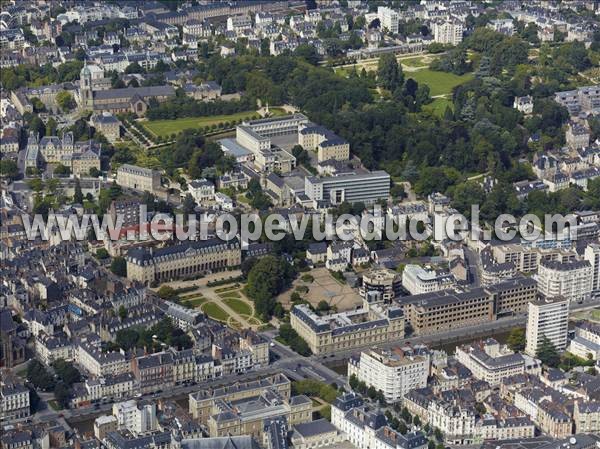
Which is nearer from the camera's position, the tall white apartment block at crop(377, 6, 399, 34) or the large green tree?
the large green tree

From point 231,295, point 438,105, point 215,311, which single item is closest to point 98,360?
point 215,311

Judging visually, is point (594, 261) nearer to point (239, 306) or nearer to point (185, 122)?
point (239, 306)

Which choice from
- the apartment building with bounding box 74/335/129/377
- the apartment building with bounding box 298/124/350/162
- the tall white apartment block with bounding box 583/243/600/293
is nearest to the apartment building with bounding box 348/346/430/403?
the apartment building with bounding box 74/335/129/377

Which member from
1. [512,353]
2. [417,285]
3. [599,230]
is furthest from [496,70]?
[512,353]

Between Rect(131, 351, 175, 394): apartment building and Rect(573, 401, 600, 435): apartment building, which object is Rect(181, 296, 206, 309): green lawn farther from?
Rect(573, 401, 600, 435): apartment building

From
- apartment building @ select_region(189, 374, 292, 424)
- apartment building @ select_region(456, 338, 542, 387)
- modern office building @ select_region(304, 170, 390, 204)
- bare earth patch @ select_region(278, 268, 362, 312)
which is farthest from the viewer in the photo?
modern office building @ select_region(304, 170, 390, 204)

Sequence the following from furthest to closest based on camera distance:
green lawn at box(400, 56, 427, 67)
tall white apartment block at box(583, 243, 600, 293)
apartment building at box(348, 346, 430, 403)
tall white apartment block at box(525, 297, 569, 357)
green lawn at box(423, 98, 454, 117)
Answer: green lawn at box(400, 56, 427, 67) → green lawn at box(423, 98, 454, 117) → tall white apartment block at box(583, 243, 600, 293) → tall white apartment block at box(525, 297, 569, 357) → apartment building at box(348, 346, 430, 403)
